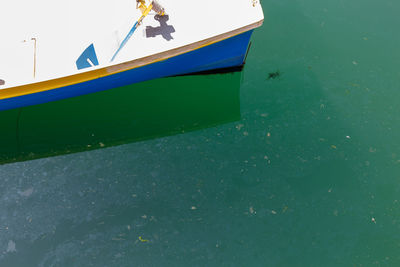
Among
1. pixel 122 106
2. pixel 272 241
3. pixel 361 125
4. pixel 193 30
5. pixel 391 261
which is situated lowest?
pixel 391 261

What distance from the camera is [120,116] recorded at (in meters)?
3.08

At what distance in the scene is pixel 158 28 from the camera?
298 centimetres

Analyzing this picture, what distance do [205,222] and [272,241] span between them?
49cm

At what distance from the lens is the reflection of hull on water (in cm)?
295

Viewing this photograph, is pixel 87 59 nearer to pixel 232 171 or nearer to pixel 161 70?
pixel 161 70

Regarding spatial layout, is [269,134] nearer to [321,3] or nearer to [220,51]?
[220,51]

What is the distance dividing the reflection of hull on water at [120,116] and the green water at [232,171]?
12mm

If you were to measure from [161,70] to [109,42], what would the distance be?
20.8 inches

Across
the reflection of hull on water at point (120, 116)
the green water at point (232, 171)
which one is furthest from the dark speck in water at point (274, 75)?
the reflection of hull on water at point (120, 116)

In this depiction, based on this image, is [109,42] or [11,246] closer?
[11,246]

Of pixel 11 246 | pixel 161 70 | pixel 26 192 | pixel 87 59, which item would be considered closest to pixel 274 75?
pixel 161 70

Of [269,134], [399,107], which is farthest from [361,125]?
[269,134]

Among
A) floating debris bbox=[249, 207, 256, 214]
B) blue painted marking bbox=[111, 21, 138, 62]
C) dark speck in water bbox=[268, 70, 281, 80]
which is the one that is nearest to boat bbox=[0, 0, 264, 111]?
blue painted marking bbox=[111, 21, 138, 62]

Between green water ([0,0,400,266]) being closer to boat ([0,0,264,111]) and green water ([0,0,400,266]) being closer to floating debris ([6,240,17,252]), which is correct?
floating debris ([6,240,17,252])
